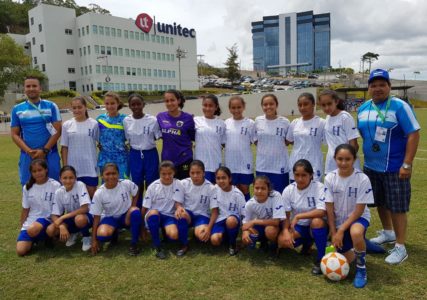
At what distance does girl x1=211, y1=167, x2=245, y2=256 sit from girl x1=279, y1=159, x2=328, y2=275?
1.82 ft

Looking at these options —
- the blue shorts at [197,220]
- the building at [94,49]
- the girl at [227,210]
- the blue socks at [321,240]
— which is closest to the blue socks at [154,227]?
the blue shorts at [197,220]

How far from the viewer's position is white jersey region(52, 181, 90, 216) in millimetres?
4512

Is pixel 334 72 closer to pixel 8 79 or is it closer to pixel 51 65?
pixel 51 65

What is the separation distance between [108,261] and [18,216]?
2775 mm

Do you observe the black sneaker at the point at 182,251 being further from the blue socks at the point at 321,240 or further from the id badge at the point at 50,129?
the id badge at the point at 50,129

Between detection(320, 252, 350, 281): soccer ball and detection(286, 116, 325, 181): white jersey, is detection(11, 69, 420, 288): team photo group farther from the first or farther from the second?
detection(320, 252, 350, 281): soccer ball

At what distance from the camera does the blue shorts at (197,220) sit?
173 inches

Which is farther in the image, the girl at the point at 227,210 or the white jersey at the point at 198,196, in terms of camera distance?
the white jersey at the point at 198,196

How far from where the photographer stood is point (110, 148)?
4895mm

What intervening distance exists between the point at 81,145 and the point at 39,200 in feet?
2.83

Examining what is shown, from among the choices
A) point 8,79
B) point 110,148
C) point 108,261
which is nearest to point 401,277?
point 108,261

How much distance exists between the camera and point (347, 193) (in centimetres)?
369

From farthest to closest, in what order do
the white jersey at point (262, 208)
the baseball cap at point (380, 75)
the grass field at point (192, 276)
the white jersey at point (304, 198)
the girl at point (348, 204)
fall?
the white jersey at point (262, 208) → the white jersey at point (304, 198) → the baseball cap at point (380, 75) → the girl at point (348, 204) → the grass field at point (192, 276)

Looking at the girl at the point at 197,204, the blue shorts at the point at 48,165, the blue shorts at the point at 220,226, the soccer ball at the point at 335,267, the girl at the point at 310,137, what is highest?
the girl at the point at 310,137
